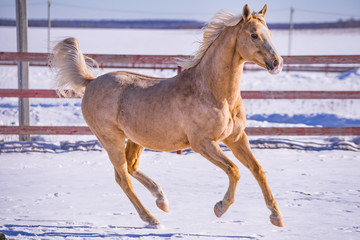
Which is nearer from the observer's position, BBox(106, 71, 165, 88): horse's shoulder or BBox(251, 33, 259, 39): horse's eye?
BBox(251, 33, 259, 39): horse's eye

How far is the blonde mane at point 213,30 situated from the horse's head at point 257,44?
0.12 metres

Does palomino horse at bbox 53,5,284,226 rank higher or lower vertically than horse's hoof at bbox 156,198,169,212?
higher

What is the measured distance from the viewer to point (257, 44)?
3.32m

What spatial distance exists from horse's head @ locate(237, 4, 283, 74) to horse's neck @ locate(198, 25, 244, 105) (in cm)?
9

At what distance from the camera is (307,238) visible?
341 cm

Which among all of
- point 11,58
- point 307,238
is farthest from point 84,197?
point 11,58

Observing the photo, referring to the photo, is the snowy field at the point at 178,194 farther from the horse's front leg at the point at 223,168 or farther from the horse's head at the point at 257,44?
the horse's head at the point at 257,44

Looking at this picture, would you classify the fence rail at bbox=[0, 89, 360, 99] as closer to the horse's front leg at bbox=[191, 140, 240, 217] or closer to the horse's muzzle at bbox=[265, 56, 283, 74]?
the horse's front leg at bbox=[191, 140, 240, 217]

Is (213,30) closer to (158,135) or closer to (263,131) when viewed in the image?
(158,135)

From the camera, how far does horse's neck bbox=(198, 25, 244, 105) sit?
3.55m

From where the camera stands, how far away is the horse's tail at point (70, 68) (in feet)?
14.8

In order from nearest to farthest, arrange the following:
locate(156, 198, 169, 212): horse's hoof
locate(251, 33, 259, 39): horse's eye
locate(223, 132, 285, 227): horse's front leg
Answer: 1. locate(251, 33, 259, 39): horse's eye
2. locate(223, 132, 285, 227): horse's front leg
3. locate(156, 198, 169, 212): horse's hoof

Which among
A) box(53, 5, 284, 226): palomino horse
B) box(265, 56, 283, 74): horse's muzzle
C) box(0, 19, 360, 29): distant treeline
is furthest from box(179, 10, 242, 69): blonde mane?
box(0, 19, 360, 29): distant treeline

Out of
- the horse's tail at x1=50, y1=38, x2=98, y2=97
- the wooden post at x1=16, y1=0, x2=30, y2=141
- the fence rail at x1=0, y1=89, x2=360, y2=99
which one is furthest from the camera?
the wooden post at x1=16, y1=0, x2=30, y2=141
